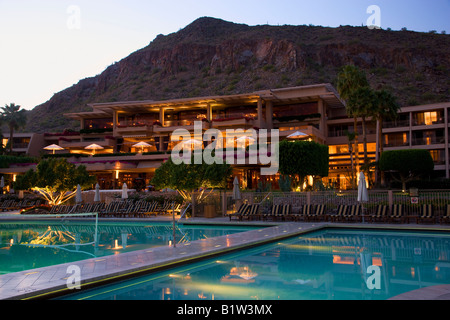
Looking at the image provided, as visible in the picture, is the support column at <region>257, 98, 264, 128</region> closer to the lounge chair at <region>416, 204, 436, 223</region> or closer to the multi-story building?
the multi-story building

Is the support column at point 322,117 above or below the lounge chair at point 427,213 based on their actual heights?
above

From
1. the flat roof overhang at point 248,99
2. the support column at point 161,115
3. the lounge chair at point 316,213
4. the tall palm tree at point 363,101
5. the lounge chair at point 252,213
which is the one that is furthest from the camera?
the support column at point 161,115

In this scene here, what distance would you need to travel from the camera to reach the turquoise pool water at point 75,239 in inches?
486

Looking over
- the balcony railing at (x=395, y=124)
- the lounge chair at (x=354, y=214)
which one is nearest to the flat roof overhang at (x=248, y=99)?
the balcony railing at (x=395, y=124)

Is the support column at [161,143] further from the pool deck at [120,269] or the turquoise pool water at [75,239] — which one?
the pool deck at [120,269]

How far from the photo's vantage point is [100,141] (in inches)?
2124

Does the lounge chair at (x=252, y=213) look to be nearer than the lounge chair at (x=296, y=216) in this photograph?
No

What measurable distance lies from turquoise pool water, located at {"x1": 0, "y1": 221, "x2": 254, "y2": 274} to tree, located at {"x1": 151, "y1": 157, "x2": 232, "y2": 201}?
271 cm

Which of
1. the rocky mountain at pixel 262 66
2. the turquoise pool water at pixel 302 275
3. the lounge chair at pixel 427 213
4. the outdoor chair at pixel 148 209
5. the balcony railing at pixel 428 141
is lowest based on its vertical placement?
the turquoise pool water at pixel 302 275

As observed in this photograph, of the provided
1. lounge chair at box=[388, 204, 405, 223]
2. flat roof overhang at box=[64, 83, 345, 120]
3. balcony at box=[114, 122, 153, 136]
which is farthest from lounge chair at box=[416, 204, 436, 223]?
balcony at box=[114, 122, 153, 136]

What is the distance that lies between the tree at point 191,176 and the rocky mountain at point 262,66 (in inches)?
2414

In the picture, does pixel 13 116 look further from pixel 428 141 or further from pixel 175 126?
pixel 428 141

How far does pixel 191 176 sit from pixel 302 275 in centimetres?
1471

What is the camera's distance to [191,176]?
23.6 meters
